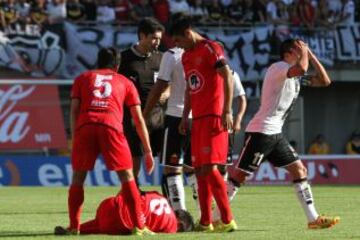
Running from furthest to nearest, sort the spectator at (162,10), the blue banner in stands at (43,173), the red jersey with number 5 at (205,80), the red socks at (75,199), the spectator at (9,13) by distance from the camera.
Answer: the spectator at (162,10)
the spectator at (9,13)
the blue banner in stands at (43,173)
the red jersey with number 5 at (205,80)
the red socks at (75,199)

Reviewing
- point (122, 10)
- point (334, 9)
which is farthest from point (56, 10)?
point (334, 9)

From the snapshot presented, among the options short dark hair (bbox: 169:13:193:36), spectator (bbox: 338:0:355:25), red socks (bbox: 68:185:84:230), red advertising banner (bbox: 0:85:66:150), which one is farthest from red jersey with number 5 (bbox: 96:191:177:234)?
spectator (bbox: 338:0:355:25)

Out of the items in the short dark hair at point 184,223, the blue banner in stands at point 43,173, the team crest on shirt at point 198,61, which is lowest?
the blue banner in stands at point 43,173

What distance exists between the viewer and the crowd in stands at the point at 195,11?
104 feet

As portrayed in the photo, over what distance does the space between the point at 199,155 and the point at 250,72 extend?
72.7 ft

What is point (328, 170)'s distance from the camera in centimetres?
3009

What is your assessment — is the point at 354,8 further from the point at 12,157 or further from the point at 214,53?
the point at 214,53

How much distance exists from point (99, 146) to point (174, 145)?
2058 mm

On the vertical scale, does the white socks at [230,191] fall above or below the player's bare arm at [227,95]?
below

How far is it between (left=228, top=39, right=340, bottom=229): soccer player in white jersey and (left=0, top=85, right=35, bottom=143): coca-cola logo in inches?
664

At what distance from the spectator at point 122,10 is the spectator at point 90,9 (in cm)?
75

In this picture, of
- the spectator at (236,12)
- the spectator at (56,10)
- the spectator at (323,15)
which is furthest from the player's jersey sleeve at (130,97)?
the spectator at (323,15)

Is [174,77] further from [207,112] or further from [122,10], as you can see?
[122,10]

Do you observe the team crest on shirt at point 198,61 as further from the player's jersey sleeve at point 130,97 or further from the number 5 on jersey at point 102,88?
the number 5 on jersey at point 102,88
